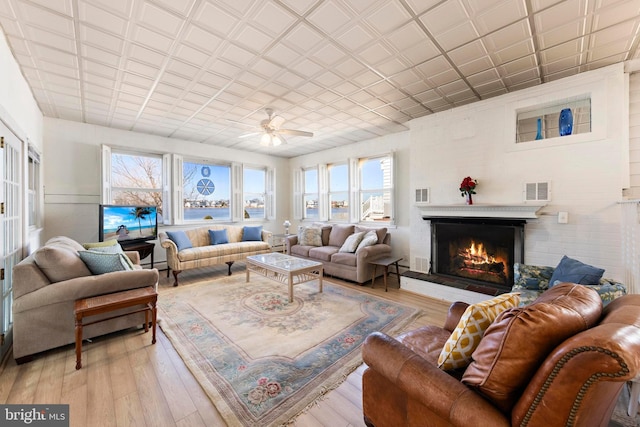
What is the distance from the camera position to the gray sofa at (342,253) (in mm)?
4281

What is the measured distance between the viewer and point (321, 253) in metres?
4.92

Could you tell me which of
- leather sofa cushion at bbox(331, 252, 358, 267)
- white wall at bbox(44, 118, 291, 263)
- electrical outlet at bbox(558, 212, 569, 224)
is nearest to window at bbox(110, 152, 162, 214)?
white wall at bbox(44, 118, 291, 263)

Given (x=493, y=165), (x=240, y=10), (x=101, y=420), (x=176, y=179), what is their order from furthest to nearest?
(x=176, y=179) → (x=493, y=165) → (x=240, y=10) → (x=101, y=420)

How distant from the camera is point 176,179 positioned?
5402 millimetres

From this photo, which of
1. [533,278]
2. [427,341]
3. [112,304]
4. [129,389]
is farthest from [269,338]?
[533,278]

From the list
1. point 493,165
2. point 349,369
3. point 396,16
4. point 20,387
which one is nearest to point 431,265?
point 493,165

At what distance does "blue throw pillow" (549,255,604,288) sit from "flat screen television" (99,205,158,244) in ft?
18.8

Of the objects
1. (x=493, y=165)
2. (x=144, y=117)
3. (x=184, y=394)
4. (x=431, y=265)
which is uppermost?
(x=144, y=117)

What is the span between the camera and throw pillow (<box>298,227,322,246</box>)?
554 centimetres

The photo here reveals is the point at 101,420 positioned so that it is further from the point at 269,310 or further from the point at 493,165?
the point at 493,165

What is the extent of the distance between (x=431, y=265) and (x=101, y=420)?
160 inches

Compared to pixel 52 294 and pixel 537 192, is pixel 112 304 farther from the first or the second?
Result: pixel 537 192

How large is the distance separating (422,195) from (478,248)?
1.14 metres

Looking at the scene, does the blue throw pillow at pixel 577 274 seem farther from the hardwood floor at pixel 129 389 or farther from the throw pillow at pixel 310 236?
the throw pillow at pixel 310 236
